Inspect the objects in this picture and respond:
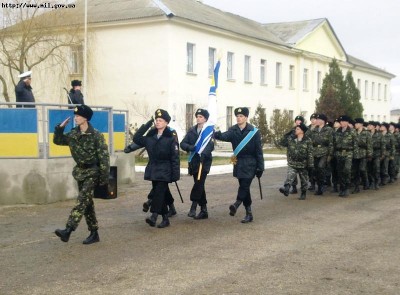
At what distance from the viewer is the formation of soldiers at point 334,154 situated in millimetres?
12031

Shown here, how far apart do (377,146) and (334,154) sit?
7.29 feet

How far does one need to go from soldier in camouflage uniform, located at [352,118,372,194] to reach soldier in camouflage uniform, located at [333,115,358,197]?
526mm

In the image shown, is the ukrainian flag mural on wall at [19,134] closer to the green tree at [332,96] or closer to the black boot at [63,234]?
the black boot at [63,234]

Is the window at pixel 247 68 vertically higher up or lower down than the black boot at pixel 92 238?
higher up

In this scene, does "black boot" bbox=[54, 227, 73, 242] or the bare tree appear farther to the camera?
the bare tree

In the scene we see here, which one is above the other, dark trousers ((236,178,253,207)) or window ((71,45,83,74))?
window ((71,45,83,74))

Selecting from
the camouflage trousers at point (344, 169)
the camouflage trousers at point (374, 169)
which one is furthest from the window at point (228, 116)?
the camouflage trousers at point (344, 169)

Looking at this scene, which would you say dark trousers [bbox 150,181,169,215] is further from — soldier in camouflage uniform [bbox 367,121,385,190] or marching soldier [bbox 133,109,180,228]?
soldier in camouflage uniform [bbox 367,121,385,190]

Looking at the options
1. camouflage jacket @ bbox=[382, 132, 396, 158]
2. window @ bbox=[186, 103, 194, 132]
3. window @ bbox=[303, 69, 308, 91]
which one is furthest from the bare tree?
window @ bbox=[303, 69, 308, 91]

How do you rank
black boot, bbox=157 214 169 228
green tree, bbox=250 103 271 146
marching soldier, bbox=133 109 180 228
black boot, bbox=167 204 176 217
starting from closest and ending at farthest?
marching soldier, bbox=133 109 180 228 < black boot, bbox=157 214 169 228 < black boot, bbox=167 204 176 217 < green tree, bbox=250 103 271 146

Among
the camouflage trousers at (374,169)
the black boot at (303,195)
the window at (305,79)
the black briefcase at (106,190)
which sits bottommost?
the black boot at (303,195)

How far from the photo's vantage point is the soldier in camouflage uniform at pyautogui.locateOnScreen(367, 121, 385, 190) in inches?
564

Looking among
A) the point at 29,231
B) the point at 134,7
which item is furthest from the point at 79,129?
the point at 134,7

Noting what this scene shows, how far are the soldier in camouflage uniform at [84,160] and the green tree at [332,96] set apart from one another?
32384 millimetres
